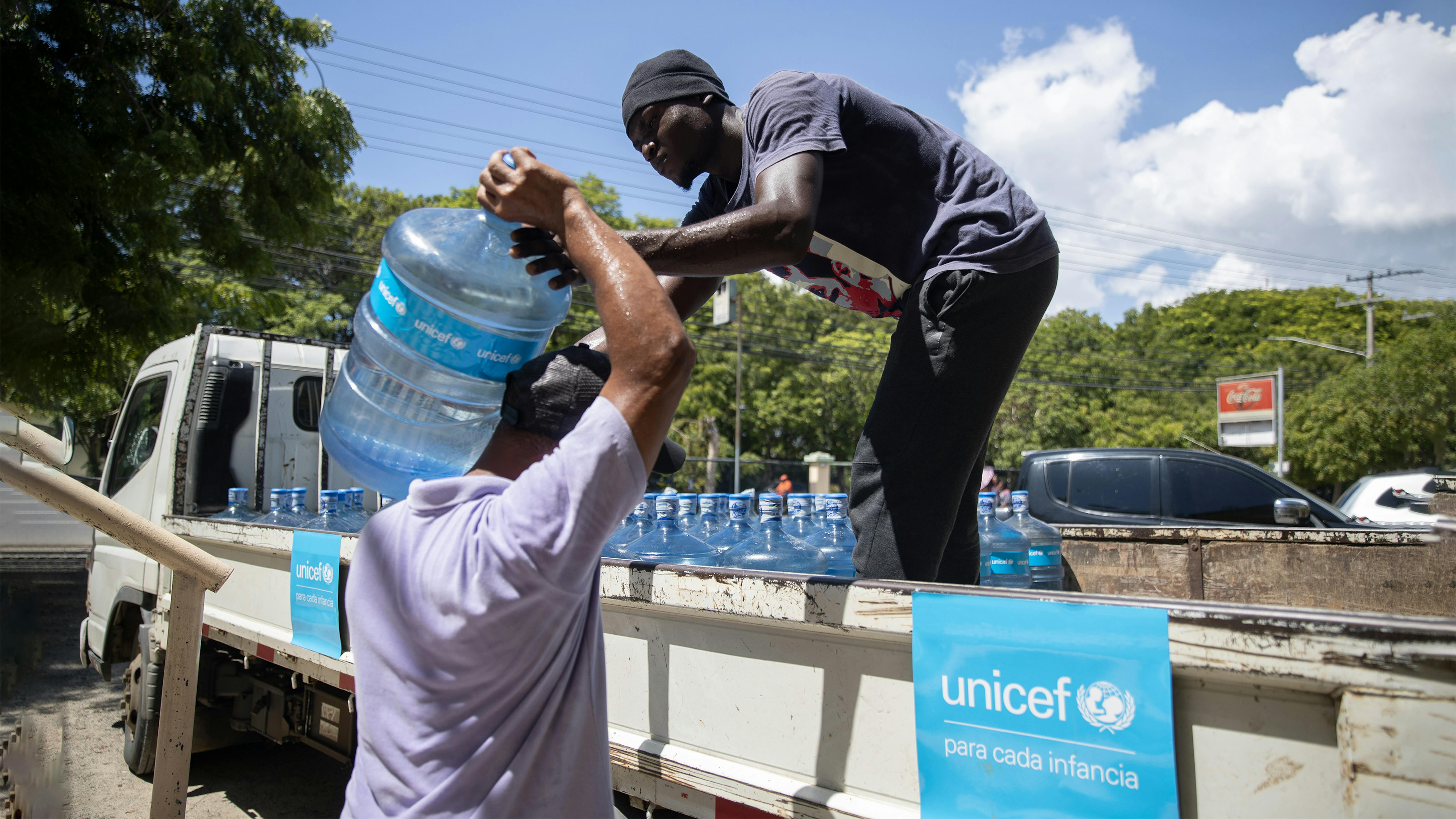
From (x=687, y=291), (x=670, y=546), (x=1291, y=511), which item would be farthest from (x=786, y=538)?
(x=1291, y=511)

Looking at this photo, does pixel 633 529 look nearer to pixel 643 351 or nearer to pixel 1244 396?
pixel 643 351

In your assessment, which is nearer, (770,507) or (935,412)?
(935,412)

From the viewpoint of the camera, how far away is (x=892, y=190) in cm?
215

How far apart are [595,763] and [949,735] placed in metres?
0.59

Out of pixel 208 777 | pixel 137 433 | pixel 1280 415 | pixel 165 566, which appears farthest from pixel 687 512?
pixel 1280 415

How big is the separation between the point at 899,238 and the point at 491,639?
4.65 ft

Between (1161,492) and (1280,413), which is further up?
(1280,413)

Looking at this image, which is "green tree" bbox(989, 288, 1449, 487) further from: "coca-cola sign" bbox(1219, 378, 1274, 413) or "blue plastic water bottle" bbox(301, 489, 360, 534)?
"blue plastic water bottle" bbox(301, 489, 360, 534)

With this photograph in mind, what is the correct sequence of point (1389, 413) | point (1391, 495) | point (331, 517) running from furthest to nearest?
1. point (1389, 413)
2. point (1391, 495)
3. point (331, 517)

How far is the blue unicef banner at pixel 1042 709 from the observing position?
126 centimetres


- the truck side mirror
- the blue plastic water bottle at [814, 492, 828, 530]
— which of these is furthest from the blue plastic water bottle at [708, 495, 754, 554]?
the truck side mirror

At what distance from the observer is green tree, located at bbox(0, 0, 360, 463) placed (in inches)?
309

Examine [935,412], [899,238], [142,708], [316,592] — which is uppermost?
[899,238]

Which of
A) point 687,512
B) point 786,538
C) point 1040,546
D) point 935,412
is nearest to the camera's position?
point 935,412
